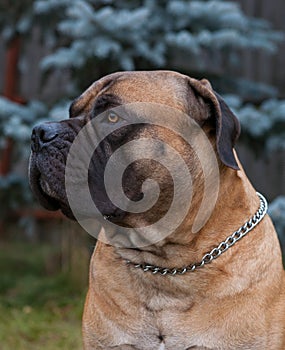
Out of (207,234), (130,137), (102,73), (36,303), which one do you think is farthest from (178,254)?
(102,73)

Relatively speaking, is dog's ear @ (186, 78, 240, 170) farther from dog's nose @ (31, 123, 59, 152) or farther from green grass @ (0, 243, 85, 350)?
green grass @ (0, 243, 85, 350)

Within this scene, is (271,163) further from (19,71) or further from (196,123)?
(196,123)

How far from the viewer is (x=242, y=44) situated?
5.48 meters

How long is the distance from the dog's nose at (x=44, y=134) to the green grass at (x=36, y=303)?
1924 millimetres

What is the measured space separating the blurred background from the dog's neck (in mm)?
1668

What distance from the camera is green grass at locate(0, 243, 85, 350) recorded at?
15.3 ft

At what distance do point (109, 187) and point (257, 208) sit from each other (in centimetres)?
66

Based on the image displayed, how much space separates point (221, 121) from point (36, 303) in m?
3.09

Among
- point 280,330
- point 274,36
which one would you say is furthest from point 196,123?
point 274,36

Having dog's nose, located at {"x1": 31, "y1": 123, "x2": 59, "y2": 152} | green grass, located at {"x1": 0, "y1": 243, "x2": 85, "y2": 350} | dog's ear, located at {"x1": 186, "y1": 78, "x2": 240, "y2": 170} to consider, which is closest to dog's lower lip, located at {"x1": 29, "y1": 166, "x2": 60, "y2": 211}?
dog's nose, located at {"x1": 31, "y1": 123, "x2": 59, "y2": 152}

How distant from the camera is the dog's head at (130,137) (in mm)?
2932

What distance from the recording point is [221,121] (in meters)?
2.96

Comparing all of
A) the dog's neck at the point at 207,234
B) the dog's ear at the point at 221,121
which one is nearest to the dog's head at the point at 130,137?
the dog's ear at the point at 221,121

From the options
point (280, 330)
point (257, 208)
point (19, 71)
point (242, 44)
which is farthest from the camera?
point (19, 71)
